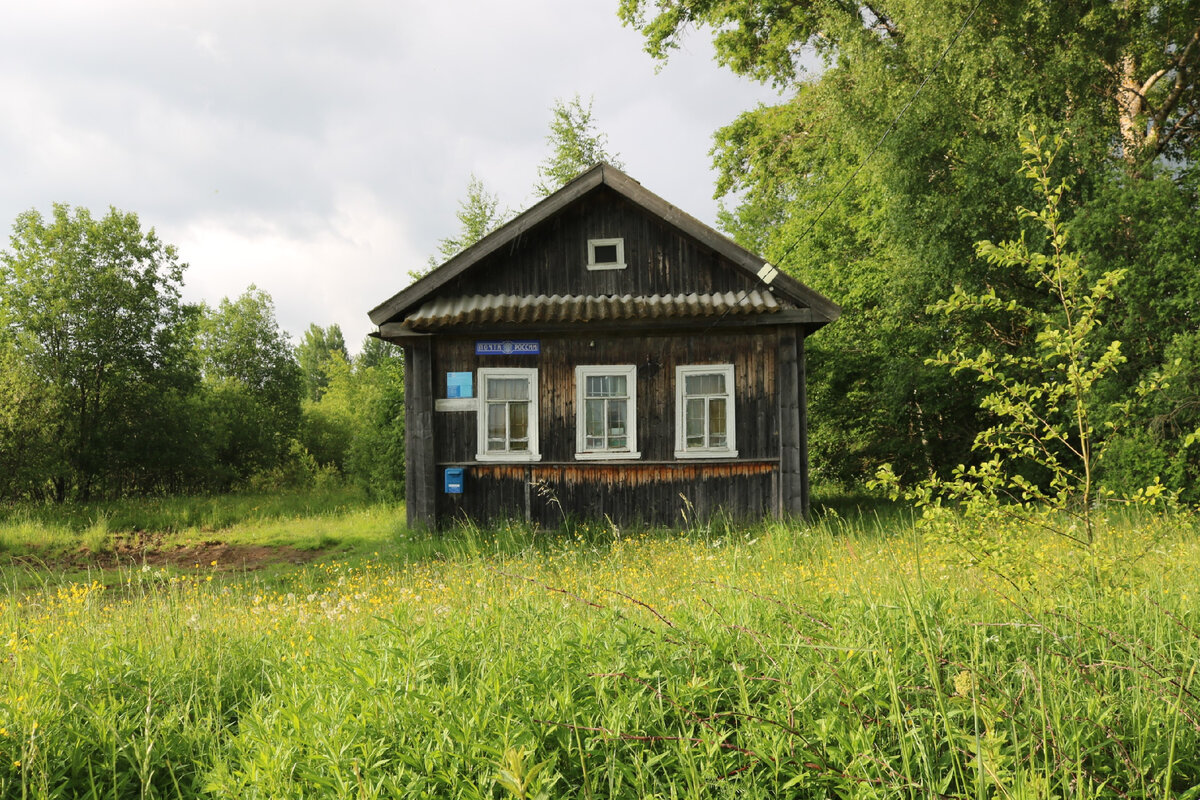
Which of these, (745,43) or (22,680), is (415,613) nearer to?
(22,680)

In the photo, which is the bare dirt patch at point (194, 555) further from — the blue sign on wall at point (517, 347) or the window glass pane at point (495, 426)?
the blue sign on wall at point (517, 347)

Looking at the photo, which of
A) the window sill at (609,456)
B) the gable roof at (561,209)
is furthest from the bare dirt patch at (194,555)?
the window sill at (609,456)

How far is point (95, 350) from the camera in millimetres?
19266

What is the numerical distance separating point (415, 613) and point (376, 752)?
192cm

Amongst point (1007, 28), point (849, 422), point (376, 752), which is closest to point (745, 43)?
point (1007, 28)

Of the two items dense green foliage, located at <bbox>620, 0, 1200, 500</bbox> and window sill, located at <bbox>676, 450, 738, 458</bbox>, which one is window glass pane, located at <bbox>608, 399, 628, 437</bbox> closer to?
window sill, located at <bbox>676, 450, 738, 458</bbox>

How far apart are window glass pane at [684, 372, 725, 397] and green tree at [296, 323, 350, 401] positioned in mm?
58458

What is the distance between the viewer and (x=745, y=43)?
2094 cm

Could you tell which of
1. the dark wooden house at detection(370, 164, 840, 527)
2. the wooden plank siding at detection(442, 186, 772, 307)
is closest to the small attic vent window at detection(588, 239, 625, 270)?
the wooden plank siding at detection(442, 186, 772, 307)

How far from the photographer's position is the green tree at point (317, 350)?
6425 centimetres

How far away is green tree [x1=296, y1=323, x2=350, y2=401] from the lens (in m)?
64.2

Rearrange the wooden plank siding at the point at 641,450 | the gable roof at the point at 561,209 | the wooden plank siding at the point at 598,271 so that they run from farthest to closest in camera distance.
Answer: the wooden plank siding at the point at 598,271
the wooden plank siding at the point at 641,450
the gable roof at the point at 561,209

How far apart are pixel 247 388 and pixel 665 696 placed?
100 feet

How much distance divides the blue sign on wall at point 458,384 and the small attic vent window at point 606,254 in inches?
112
